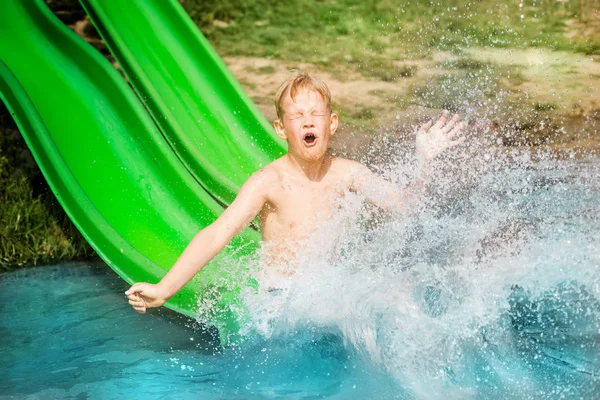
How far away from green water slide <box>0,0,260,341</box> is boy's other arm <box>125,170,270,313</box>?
0.50m

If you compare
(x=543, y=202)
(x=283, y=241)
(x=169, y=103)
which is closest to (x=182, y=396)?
(x=283, y=241)

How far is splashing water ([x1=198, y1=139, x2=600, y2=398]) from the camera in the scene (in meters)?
2.75

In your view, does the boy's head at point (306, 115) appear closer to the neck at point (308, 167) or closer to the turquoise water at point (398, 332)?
the neck at point (308, 167)

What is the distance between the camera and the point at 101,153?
4.54 meters

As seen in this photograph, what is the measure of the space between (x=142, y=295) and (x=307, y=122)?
90 cm

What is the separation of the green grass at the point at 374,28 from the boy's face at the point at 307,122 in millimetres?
3730

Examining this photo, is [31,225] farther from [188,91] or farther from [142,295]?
[142,295]

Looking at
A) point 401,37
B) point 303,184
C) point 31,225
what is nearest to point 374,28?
point 401,37

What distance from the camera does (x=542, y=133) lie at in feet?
19.0

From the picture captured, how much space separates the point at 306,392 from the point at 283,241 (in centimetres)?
68

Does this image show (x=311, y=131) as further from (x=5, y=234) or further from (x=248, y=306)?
(x=5, y=234)

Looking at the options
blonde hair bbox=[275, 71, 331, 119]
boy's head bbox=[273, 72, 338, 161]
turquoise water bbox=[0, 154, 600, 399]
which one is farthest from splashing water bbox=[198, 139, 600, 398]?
blonde hair bbox=[275, 71, 331, 119]

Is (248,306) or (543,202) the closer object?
(248,306)

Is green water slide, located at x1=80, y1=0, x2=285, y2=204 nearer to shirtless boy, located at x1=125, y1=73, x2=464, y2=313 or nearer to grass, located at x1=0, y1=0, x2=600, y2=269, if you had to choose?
shirtless boy, located at x1=125, y1=73, x2=464, y2=313
